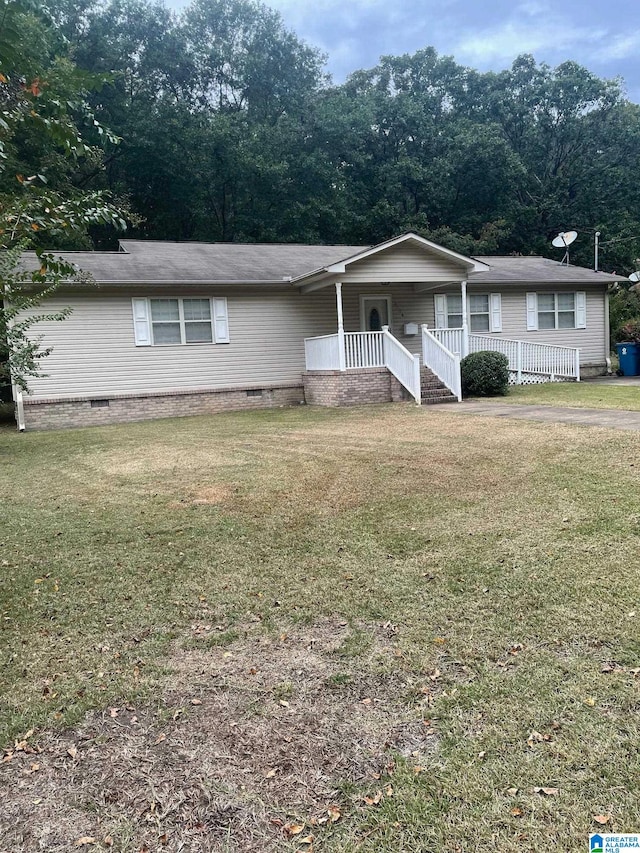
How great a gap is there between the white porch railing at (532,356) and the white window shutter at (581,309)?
2.25 meters

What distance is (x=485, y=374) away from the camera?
13633 mm

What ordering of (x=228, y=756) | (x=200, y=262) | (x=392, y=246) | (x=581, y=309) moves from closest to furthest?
(x=228, y=756) < (x=392, y=246) < (x=200, y=262) < (x=581, y=309)

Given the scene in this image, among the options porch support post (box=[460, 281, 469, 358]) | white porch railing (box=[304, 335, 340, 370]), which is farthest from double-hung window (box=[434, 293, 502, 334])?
white porch railing (box=[304, 335, 340, 370])

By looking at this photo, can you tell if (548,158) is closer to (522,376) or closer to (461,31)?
(461,31)

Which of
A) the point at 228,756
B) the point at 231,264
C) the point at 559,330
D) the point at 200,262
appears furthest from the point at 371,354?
the point at 228,756

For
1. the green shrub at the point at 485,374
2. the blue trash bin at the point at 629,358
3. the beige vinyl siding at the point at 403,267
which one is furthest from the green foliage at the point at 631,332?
the beige vinyl siding at the point at 403,267

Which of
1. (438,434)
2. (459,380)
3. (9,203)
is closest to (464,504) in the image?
(438,434)

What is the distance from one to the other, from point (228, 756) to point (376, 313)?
49.1 feet

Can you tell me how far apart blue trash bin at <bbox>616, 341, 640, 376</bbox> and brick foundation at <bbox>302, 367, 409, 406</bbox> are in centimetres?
890

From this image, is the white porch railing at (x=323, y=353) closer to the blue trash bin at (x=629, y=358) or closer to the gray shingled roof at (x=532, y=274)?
the gray shingled roof at (x=532, y=274)

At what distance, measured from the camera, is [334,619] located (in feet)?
11.0

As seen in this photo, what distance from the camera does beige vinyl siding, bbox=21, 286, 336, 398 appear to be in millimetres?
12945

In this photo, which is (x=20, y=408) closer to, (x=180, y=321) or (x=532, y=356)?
(x=180, y=321)

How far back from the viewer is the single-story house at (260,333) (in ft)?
42.9
